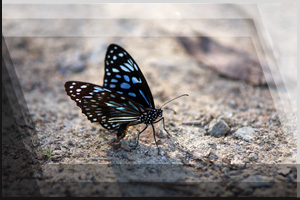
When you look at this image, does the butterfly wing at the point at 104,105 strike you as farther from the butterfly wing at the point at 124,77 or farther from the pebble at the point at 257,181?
the pebble at the point at 257,181

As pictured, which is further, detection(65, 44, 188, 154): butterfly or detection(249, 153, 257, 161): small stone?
detection(65, 44, 188, 154): butterfly

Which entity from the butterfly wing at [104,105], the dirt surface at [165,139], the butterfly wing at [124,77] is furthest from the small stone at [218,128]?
the butterfly wing at [104,105]

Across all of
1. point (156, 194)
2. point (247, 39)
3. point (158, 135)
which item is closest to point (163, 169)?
point (156, 194)

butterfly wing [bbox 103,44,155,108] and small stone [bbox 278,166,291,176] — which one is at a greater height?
butterfly wing [bbox 103,44,155,108]

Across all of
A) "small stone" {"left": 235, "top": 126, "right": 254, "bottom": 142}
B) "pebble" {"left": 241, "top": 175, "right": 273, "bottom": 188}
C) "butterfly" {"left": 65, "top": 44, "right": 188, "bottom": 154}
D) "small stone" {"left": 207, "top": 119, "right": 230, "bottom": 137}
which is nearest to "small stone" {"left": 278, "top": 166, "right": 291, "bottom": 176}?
"pebble" {"left": 241, "top": 175, "right": 273, "bottom": 188}

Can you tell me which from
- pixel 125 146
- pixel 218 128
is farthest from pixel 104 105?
pixel 218 128

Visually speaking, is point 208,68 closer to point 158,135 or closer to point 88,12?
point 158,135

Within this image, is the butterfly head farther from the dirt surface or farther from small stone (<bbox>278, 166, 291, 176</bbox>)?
small stone (<bbox>278, 166, 291, 176</bbox>)
